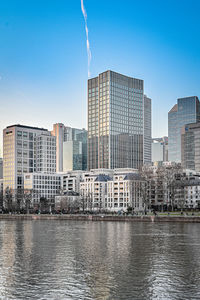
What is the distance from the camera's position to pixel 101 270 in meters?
46.4

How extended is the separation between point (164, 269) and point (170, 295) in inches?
434

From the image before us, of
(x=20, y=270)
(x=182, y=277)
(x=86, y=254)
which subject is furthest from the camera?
(x=86, y=254)

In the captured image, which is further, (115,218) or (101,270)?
(115,218)

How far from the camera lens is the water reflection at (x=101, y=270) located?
1446 inches

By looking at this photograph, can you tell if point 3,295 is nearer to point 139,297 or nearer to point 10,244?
point 139,297

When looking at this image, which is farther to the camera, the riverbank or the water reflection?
the riverbank

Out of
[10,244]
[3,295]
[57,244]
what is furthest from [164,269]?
[10,244]

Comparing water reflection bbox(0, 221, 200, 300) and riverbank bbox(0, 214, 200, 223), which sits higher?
water reflection bbox(0, 221, 200, 300)

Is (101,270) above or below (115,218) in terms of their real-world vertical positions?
above

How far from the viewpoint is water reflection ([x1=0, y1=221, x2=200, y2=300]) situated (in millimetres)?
36719

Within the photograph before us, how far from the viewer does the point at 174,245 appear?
224 feet

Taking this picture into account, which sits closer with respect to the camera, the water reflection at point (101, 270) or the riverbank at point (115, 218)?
the water reflection at point (101, 270)

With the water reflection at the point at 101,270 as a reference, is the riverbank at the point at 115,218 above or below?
below

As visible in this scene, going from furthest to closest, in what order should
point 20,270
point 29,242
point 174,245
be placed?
point 29,242, point 174,245, point 20,270
